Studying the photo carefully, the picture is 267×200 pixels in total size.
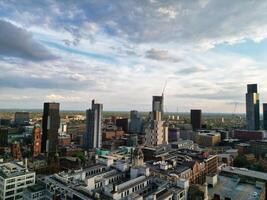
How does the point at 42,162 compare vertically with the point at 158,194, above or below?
below

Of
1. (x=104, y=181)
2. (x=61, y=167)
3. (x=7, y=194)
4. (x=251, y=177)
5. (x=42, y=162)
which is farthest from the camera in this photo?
(x=42, y=162)

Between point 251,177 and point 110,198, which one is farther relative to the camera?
point 251,177

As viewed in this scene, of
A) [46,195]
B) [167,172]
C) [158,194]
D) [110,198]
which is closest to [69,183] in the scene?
[46,195]

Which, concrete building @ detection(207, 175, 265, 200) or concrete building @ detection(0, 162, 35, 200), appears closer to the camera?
concrete building @ detection(207, 175, 265, 200)

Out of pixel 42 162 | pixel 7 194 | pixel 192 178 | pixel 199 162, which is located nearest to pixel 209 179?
pixel 192 178

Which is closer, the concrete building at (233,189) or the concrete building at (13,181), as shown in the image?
the concrete building at (233,189)

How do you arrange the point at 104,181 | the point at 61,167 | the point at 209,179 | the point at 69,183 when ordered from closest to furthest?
the point at 69,183, the point at 104,181, the point at 209,179, the point at 61,167

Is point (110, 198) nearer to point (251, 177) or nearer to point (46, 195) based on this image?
point (46, 195)

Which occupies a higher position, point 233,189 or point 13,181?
point 13,181
